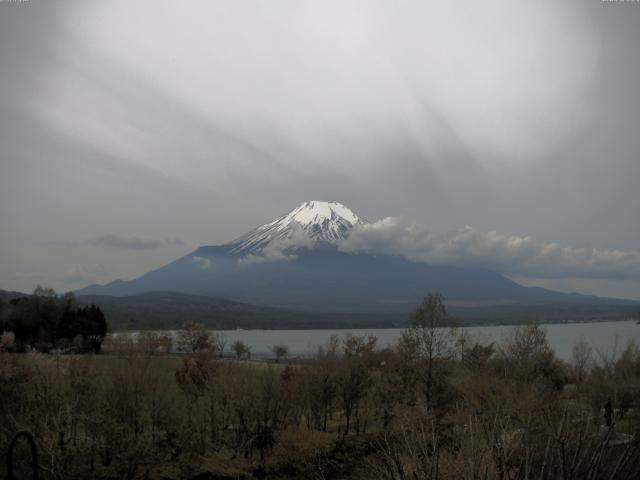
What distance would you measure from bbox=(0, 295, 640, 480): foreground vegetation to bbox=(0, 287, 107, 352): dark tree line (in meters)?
27.2

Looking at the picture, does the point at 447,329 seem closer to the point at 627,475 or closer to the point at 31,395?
the point at 31,395

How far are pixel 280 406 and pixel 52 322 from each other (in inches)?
1895

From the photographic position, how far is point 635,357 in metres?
41.5

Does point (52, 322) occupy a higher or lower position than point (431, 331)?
lower

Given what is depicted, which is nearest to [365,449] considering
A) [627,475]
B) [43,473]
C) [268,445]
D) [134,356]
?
[268,445]

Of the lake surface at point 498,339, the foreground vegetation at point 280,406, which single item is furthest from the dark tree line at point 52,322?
the foreground vegetation at point 280,406

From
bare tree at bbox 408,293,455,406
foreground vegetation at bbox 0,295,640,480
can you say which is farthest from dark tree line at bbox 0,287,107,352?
bare tree at bbox 408,293,455,406

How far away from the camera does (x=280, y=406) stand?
90.9 feet

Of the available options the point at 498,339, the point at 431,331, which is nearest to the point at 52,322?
the point at 431,331

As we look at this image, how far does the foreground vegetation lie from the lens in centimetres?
1839

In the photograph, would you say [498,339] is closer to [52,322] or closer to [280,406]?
[52,322]

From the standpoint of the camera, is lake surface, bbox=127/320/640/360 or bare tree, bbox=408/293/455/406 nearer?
bare tree, bbox=408/293/455/406

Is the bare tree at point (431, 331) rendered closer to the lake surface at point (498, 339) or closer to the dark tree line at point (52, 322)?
the lake surface at point (498, 339)

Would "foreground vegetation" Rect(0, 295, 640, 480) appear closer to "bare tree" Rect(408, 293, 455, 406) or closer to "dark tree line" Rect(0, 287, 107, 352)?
"bare tree" Rect(408, 293, 455, 406)
